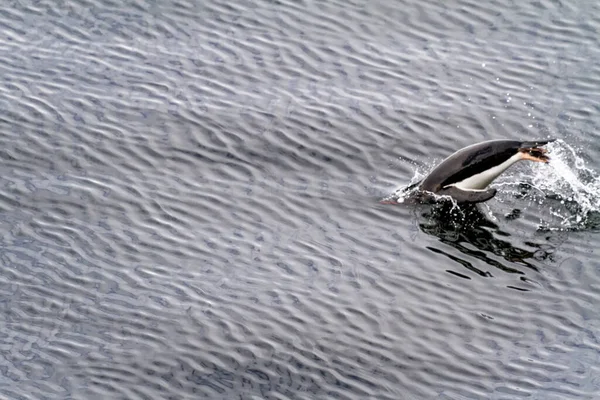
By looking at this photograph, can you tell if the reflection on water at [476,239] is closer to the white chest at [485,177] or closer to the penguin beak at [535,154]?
the white chest at [485,177]

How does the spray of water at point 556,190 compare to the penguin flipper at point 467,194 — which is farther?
the penguin flipper at point 467,194

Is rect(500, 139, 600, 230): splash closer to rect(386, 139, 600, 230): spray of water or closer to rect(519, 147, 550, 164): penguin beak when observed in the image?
rect(386, 139, 600, 230): spray of water

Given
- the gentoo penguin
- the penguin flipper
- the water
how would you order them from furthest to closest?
the penguin flipper, the gentoo penguin, the water

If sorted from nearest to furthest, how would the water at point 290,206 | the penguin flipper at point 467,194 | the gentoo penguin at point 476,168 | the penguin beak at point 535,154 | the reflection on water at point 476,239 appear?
the water at point 290,206 < the reflection on water at point 476,239 < the penguin beak at point 535,154 < the gentoo penguin at point 476,168 < the penguin flipper at point 467,194

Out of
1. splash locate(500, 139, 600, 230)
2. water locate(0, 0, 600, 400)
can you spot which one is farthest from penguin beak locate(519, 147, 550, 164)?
water locate(0, 0, 600, 400)

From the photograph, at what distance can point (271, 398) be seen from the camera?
18.4 m

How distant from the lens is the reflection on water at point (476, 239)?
21.9 metres

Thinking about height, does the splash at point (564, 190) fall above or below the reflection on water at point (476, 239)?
above

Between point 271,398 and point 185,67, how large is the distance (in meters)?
12.4

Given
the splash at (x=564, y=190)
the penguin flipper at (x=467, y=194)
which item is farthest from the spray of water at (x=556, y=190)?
the penguin flipper at (x=467, y=194)

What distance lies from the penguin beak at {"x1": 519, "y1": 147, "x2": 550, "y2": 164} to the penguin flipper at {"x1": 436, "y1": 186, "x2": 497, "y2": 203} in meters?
1.00

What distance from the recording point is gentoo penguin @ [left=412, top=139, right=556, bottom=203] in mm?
23000

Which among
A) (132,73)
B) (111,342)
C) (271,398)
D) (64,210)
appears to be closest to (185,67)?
(132,73)

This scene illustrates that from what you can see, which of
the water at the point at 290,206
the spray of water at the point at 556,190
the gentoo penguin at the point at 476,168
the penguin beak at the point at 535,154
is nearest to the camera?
→ the water at the point at 290,206
